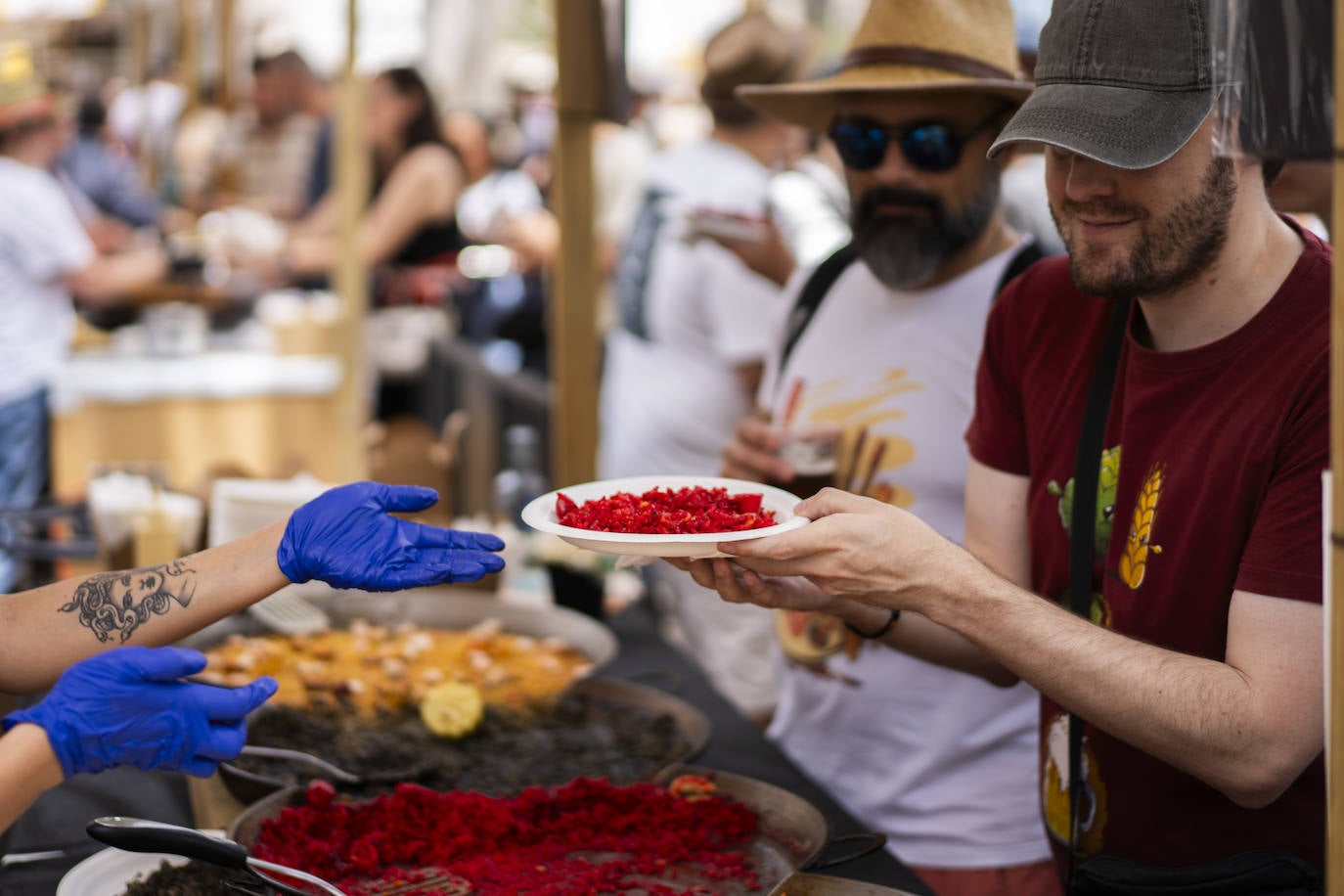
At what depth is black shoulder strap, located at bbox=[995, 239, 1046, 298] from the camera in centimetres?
249

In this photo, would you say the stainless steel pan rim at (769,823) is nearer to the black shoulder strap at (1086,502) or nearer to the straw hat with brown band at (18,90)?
the black shoulder strap at (1086,502)

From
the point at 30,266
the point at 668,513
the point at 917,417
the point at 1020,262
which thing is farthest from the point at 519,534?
the point at 30,266

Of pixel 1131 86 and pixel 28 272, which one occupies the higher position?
pixel 1131 86

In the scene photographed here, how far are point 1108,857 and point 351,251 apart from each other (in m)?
4.93

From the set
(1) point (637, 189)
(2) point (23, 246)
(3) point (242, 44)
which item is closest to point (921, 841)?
(2) point (23, 246)

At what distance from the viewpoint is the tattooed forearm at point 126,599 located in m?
1.85

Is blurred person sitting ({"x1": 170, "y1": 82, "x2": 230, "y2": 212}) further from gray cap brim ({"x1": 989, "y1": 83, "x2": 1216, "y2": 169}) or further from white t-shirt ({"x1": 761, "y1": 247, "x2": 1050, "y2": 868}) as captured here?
gray cap brim ({"x1": 989, "y1": 83, "x2": 1216, "y2": 169})

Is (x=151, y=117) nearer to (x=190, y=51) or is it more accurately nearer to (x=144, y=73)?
(x=144, y=73)

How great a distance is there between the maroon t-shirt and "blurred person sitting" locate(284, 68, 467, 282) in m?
5.45

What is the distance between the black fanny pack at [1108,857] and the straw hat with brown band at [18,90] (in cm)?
512

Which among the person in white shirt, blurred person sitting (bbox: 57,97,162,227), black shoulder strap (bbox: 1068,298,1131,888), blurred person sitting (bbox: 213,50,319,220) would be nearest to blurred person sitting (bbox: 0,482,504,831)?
black shoulder strap (bbox: 1068,298,1131,888)

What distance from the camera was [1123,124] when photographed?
1.68m

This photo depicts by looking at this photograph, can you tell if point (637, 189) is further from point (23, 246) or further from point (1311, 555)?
point (1311, 555)

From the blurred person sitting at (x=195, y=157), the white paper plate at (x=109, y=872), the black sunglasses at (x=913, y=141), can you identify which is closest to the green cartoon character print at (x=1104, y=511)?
the black sunglasses at (x=913, y=141)
